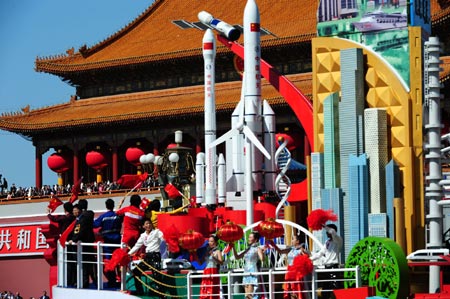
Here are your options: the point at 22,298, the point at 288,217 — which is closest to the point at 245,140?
the point at 288,217

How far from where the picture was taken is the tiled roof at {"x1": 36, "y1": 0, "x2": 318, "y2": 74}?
6103cm

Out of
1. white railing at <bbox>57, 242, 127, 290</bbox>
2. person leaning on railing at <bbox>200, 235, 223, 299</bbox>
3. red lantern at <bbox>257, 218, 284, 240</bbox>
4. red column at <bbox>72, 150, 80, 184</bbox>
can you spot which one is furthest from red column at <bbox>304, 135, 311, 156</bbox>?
person leaning on railing at <bbox>200, 235, 223, 299</bbox>

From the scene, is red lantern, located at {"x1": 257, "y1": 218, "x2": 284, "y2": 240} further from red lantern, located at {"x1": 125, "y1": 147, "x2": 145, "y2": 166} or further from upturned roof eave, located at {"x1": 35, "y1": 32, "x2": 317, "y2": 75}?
red lantern, located at {"x1": 125, "y1": 147, "x2": 145, "y2": 166}

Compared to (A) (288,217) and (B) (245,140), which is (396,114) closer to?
(A) (288,217)

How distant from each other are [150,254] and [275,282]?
3313mm

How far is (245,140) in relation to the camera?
3731 cm

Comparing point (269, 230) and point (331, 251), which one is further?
point (331, 251)

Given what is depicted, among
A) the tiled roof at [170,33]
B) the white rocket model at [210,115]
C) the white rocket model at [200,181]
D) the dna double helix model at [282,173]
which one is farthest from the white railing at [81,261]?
the tiled roof at [170,33]

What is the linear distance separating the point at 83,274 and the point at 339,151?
Result: 6.23m

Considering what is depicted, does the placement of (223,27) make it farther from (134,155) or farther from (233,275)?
(233,275)

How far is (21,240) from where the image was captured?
172 ft

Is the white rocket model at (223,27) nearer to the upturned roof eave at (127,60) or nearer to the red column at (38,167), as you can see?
the upturned roof eave at (127,60)

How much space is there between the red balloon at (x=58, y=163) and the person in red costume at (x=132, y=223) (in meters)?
35.6

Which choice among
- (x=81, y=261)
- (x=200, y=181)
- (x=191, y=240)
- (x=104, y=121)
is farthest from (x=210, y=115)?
(x=191, y=240)
